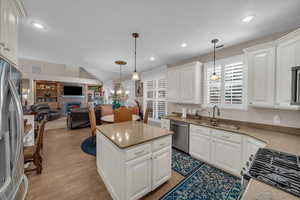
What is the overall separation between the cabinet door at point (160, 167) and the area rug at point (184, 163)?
1.73 feet

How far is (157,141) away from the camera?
65.7 inches

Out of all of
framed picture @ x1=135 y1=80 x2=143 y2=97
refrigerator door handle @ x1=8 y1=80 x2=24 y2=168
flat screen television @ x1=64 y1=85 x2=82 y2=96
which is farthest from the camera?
flat screen television @ x1=64 y1=85 x2=82 y2=96

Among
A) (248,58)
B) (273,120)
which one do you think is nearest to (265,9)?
(248,58)

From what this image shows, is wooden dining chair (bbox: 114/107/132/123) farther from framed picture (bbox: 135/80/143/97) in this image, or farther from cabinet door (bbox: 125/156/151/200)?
framed picture (bbox: 135/80/143/97)

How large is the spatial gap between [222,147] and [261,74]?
148 cm

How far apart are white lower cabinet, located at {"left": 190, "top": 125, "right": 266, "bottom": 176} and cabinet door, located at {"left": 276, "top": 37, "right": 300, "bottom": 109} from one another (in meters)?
0.73

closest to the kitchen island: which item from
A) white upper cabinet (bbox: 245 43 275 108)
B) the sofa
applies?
white upper cabinet (bbox: 245 43 275 108)

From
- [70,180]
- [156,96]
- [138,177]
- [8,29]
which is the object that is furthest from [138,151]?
[156,96]

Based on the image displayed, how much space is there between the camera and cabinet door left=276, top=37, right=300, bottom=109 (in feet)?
5.14

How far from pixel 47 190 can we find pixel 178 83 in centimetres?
346

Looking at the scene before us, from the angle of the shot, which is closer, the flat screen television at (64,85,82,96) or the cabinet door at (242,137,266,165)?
the cabinet door at (242,137,266,165)

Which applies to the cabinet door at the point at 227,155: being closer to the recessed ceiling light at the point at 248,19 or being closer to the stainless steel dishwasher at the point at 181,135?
the stainless steel dishwasher at the point at 181,135

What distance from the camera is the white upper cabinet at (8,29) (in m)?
1.04

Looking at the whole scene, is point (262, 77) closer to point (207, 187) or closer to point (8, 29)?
point (207, 187)
